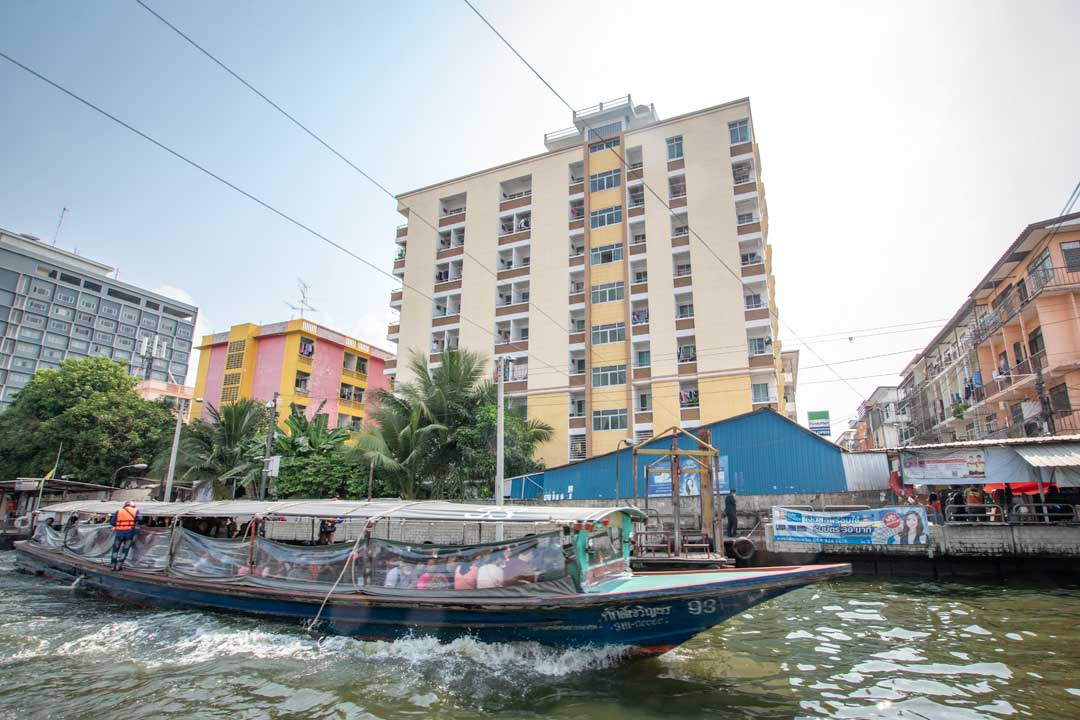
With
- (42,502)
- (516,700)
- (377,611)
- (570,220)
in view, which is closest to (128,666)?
(377,611)

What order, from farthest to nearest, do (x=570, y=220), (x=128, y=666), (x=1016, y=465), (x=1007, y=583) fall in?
(x=570, y=220), (x=1016, y=465), (x=1007, y=583), (x=128, y=666)

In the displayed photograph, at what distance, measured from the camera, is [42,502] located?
2883 centimetres

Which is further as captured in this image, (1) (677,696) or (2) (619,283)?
(2) (619,283)

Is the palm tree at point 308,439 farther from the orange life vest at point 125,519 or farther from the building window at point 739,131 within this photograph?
the building window at point 739,131

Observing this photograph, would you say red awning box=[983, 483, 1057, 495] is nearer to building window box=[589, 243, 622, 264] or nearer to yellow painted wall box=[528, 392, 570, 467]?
yellow painted wall box=[528, 392, 570, 467]

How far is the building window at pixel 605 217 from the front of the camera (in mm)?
36156

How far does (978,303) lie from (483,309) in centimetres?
3064

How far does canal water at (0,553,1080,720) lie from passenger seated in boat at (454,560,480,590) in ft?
2.74

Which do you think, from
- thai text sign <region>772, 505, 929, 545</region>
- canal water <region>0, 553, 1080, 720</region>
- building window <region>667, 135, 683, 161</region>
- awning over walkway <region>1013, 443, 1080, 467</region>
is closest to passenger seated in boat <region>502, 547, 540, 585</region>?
canal water <region>0, 553, 1080, 720</region>

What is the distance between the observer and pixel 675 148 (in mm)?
35344

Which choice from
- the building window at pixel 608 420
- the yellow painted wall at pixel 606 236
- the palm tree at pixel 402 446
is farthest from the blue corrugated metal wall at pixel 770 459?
the yellow painted wall at pixel 606 236

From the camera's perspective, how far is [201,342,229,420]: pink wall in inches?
1767

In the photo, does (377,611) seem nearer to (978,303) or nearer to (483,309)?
(483,309)

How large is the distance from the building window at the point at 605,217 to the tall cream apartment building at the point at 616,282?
0.30ft
